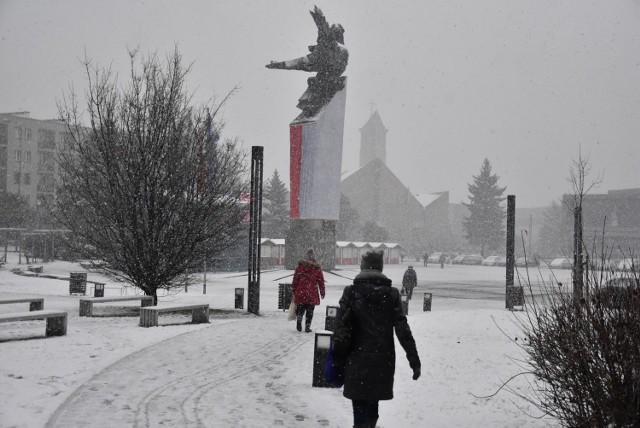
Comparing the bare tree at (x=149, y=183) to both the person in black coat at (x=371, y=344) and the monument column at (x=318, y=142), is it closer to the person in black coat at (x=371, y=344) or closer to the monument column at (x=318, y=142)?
the person in black coat at (x=371, y=344)

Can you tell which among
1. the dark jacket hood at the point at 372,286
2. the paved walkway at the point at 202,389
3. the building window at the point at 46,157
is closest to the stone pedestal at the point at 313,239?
the paved walkway at the point at 202,389

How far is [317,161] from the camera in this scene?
39000mm

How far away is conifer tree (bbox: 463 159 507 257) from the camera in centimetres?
8262

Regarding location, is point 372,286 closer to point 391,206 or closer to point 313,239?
point 313,239

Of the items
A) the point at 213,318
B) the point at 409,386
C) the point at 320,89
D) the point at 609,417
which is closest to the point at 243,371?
the point at 409,386

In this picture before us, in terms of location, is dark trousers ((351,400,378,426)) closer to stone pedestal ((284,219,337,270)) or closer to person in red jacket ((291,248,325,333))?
person in red jacket ((291,248,325,333))

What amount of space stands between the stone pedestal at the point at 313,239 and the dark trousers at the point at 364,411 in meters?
34.6

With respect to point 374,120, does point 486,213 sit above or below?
below

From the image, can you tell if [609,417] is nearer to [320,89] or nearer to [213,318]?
[213,318]

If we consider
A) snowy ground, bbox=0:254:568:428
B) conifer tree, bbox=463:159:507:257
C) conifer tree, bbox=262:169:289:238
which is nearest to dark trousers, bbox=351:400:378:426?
snowy ground, bbox=0:254:568:428

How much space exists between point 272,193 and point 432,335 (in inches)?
2244

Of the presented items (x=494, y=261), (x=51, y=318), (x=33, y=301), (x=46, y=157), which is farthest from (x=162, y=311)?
(x=46, y=157)

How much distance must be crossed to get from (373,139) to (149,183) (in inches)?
5661

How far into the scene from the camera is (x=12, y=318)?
10727 mm
